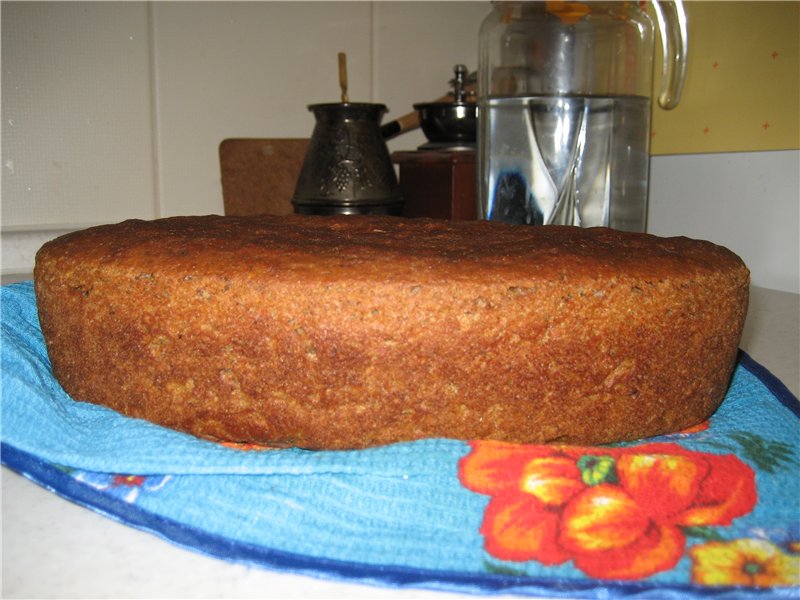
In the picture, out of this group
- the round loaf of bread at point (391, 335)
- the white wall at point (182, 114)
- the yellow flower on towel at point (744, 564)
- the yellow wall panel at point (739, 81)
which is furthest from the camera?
the white wall at point (182, 114)

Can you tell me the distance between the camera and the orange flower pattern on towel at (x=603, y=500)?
0.46 meters

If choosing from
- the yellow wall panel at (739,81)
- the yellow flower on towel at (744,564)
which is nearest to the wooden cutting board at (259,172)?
the yellow wall panel at (739,81)

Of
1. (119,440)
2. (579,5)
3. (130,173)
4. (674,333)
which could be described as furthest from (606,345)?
(130,173)

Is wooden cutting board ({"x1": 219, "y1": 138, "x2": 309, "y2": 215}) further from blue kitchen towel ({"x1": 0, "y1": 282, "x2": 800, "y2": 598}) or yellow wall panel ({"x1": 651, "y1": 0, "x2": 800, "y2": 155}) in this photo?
blue kitchen towel ({"x1": 0, "y1": 282, "x2": 800, "y2": 598})

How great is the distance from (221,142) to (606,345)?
1.41 m

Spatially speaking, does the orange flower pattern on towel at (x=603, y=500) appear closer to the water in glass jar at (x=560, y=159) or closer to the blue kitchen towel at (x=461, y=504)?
the blue kitchen towel at (x=461, y=504)

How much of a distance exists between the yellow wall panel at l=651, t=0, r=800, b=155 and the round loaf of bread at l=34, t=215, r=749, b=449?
2.75ft

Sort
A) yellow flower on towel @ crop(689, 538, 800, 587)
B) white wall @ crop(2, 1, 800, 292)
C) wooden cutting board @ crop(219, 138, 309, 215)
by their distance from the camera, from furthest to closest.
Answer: wooden cutting board @ crop(219, 138, 309, 215) → white wall @ crop(2, 1, 800, 292) → yellow flower on towel @ crop(689, 538, 800, 587)

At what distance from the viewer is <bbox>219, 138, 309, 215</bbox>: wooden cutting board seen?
183 cm

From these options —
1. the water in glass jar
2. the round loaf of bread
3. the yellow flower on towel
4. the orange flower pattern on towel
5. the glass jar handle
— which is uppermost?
the glass jar handle

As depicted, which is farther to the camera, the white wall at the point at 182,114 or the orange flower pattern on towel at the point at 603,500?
the white wall at the point at 182,114

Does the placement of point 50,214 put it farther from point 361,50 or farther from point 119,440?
point 119,440

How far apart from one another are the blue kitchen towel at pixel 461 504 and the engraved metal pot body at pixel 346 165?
98cm

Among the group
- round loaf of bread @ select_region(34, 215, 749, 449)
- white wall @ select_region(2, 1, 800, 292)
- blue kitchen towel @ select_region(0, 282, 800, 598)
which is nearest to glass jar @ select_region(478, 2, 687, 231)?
white wall @ select_region(2, 1, 800, 292)
